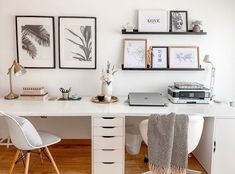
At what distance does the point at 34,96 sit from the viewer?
3098 millimetres

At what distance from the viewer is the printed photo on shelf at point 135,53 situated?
3.26 metres

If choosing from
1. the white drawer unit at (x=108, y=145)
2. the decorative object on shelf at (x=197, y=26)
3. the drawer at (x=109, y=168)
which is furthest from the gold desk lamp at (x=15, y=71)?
the decorative object on shelf at (x=197, y=26)

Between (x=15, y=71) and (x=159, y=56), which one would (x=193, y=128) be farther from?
(x=15, y=71)

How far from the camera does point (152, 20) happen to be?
3.23m

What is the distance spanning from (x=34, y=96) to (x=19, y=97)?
21cm

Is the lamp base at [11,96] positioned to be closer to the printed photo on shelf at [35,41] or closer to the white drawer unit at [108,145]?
the printed photo on shelf at [35,41]

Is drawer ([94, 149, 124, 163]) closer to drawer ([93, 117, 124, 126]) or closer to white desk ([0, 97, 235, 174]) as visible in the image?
white desk ([0, 97, 235, 174])

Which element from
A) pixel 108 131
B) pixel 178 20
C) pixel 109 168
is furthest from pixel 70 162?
pixel 178 20

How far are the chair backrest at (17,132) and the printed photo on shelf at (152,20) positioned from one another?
1725mm

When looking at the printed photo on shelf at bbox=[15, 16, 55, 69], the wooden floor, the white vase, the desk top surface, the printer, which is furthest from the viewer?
the printed photo on shelf at bbox=[15, 16, 55, 69]

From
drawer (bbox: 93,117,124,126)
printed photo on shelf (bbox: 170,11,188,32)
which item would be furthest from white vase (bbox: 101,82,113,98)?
printed photo on shelf (bbox: 170,11,188,32)

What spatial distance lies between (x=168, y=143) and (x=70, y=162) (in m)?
1.24

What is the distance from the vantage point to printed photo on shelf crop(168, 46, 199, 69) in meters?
3.30

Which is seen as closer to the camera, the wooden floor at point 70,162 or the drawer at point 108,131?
the drawer at point 108,131
